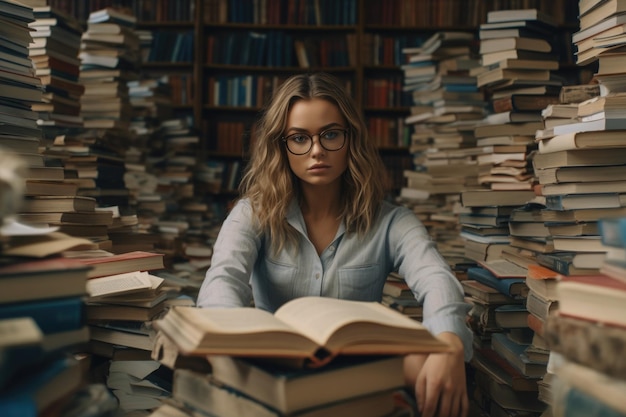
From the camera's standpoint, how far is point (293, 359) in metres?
0.87

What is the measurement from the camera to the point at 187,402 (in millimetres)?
968

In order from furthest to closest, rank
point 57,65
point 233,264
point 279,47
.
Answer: point 279,47, point 57,65, point 233,264

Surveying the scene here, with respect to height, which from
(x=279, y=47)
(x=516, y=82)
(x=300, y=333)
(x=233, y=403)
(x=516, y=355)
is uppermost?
(x=279, y=47)

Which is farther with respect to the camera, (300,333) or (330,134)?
(330,134)

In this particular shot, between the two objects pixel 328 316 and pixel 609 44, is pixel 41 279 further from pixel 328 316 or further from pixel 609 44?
pixel 609 44

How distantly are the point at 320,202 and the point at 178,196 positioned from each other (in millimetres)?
2409

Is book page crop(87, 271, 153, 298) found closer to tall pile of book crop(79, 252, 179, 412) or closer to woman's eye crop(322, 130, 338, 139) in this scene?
tall pile of book crop(79, 252, 179, 412)

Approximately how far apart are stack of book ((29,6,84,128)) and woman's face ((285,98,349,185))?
3.74 feet

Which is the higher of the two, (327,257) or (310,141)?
(310,141)

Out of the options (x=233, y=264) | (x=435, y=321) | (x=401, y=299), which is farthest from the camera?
(x=401, y=299)

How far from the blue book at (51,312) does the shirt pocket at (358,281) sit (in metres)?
0.95

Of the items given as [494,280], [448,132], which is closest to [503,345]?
[494,280]

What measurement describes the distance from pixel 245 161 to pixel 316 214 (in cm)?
72

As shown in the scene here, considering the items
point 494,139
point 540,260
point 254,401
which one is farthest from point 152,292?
point 494,139
